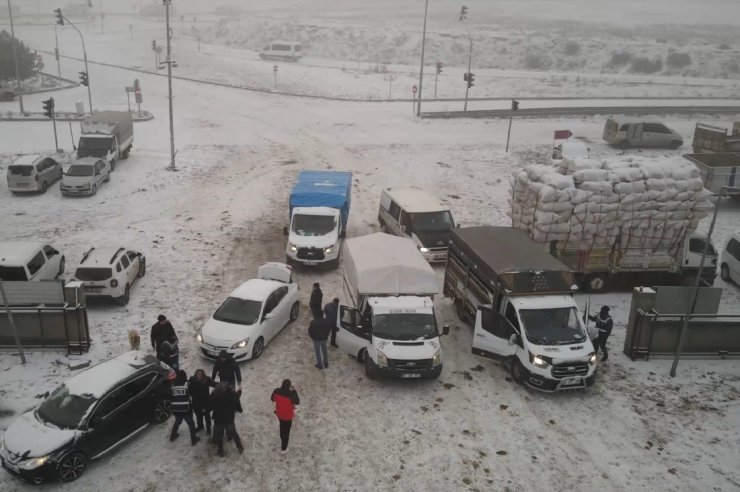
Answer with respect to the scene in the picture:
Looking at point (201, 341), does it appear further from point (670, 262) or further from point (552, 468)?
point (670, 262)

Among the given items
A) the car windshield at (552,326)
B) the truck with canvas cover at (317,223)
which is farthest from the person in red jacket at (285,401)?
the truck with canvas cover at (317,223)

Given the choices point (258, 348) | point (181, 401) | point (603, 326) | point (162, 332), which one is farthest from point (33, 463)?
point (603, 326)

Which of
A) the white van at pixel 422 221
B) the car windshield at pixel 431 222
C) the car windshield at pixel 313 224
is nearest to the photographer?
the car windshield at pixel 313 224

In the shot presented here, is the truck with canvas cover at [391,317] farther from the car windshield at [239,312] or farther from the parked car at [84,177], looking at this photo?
the parked car at [84,177]

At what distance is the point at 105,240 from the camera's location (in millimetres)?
22844

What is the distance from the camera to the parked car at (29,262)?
56.4 ft

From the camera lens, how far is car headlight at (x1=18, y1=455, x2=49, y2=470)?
1045 cm

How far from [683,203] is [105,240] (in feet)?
67.5

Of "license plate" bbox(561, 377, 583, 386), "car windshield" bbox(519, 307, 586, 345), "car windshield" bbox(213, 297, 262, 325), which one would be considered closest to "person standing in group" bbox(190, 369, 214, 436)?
"car windshield" bbox(213, 297, 262, 325)

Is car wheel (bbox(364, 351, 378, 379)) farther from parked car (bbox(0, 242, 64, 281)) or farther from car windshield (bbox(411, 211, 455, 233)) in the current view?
parked car (bbox(0, 242, 64, 281))

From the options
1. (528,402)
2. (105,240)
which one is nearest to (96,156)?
(105,240)

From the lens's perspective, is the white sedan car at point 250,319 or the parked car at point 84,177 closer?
the white sedan car at point 250,319

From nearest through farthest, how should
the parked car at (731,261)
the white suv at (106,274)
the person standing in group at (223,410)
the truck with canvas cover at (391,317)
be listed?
the person standing in group at (223,410)
the truck with canvas cover at (391,317)
the white suv at (106,274)
the parked car at (731,261)

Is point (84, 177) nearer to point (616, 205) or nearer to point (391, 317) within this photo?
point (391, 317)
